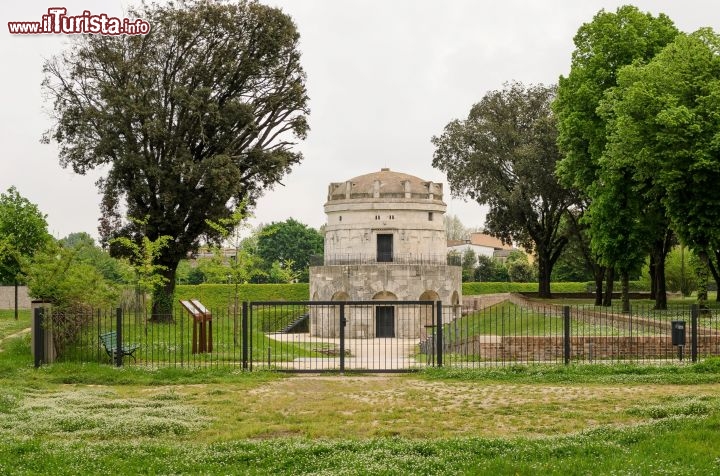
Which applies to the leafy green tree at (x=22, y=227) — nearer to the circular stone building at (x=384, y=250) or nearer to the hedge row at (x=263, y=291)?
the circular stone building at (x=384, y=250)

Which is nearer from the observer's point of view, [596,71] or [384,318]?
[596,71]

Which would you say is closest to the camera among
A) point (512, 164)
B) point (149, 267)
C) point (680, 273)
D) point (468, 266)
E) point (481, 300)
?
point (149, 267)

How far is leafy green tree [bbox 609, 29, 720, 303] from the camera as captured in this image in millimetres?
32188

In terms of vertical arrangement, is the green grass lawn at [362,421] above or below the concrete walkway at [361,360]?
above

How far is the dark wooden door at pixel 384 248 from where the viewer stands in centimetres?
5525

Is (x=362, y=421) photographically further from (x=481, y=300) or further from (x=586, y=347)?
(x=481, y=300)

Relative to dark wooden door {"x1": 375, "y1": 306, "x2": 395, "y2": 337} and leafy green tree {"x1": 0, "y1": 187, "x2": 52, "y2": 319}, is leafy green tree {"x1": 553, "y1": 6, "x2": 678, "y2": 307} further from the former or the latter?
leafy green tree {"x1": 0, "y1": 187, "x2": 52, "y2": 319}

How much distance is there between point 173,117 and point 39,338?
19910 mm

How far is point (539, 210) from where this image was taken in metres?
58.2

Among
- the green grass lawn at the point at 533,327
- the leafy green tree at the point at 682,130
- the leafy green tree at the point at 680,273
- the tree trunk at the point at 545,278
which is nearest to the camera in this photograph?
the green grass lawn at the point at 533,327

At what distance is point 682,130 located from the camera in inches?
1272

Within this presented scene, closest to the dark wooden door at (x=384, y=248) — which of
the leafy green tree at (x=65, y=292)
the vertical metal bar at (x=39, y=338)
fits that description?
the leafy green tree at (x=65, y=292)

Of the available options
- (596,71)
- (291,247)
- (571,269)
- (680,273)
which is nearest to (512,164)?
(596,71)

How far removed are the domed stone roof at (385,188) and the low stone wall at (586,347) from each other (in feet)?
94.6
